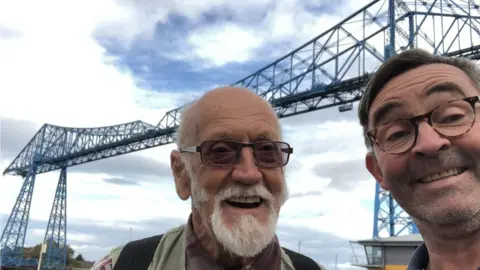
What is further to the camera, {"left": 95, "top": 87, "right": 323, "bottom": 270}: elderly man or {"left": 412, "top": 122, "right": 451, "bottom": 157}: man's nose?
{"left": 95, "top": 87, "right": 323, "bottom": 270}: elderly man

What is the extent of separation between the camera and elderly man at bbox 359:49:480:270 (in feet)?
5.84

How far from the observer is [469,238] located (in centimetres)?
181

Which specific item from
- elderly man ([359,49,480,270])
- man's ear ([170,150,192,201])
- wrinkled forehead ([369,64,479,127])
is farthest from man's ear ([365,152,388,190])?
man's ear ([170,150,192,201])

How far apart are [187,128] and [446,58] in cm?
131

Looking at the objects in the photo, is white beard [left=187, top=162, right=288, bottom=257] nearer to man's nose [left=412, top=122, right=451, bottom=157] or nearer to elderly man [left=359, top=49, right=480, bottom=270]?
elderly man [left=359, top=49, right=480, bottom=270]

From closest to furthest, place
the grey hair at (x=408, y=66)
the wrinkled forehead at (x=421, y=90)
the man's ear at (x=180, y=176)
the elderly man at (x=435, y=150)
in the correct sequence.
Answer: the elderly man at (x=435, y=150), the wrinkled forehead at (x=421, y=90), the grey hair at (x=408, y=66), the man's ear at (x=180, y=176)

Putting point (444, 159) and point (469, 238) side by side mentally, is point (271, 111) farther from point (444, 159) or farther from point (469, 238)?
point (469, 238)

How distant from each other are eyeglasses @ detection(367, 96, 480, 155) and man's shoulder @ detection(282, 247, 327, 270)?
84 centimetres

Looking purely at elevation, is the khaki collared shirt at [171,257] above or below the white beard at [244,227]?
below

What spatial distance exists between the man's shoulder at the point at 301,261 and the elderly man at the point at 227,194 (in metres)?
0.02

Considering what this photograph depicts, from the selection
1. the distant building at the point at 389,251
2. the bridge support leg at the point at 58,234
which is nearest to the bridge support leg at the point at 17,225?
the bridge support leg at the point at 58,234

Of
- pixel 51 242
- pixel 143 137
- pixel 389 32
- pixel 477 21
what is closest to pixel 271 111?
pixel 389 32

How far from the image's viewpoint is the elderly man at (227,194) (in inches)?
85.1

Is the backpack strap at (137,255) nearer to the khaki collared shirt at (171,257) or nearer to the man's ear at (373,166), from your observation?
the khaki collared shirt at (171,257)
